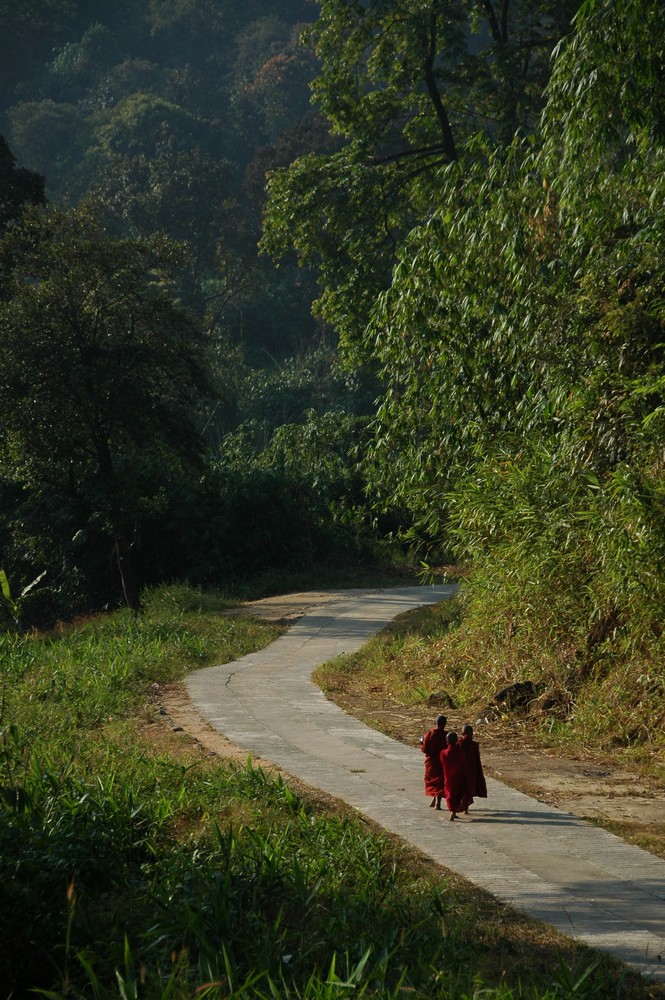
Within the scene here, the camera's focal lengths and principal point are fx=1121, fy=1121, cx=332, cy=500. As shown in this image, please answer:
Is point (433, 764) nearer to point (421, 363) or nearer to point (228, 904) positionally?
point (228, 904)

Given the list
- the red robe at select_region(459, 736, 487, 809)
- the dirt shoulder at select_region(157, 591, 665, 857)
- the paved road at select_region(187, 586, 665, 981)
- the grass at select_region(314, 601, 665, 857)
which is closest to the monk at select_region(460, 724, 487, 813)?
the red robe at select_region(459, 736, 487, 809)

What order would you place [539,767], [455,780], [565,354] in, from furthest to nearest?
[565,354] → [539,767] → [455,780]

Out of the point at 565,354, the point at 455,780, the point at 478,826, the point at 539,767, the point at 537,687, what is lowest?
the point at 539,767

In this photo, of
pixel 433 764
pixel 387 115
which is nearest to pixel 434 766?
pixel 433 764

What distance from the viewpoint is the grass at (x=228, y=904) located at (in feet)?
14.7

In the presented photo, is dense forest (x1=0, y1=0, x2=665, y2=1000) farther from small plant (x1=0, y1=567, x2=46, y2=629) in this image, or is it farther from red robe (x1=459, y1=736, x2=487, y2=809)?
red robe (x1=459, y1=736, x2=487, y2=809)

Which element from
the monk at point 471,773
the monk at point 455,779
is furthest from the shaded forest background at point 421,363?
the monk at point 455,779

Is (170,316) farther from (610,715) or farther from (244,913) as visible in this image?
(244,913)

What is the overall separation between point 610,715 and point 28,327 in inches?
483

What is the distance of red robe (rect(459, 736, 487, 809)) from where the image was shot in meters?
7.30

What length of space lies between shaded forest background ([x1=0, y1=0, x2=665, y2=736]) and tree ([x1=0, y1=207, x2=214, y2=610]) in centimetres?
4

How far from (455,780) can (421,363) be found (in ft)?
24.7

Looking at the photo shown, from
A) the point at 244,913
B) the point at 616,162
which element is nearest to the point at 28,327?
the point at 616,162

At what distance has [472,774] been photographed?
7324mm
